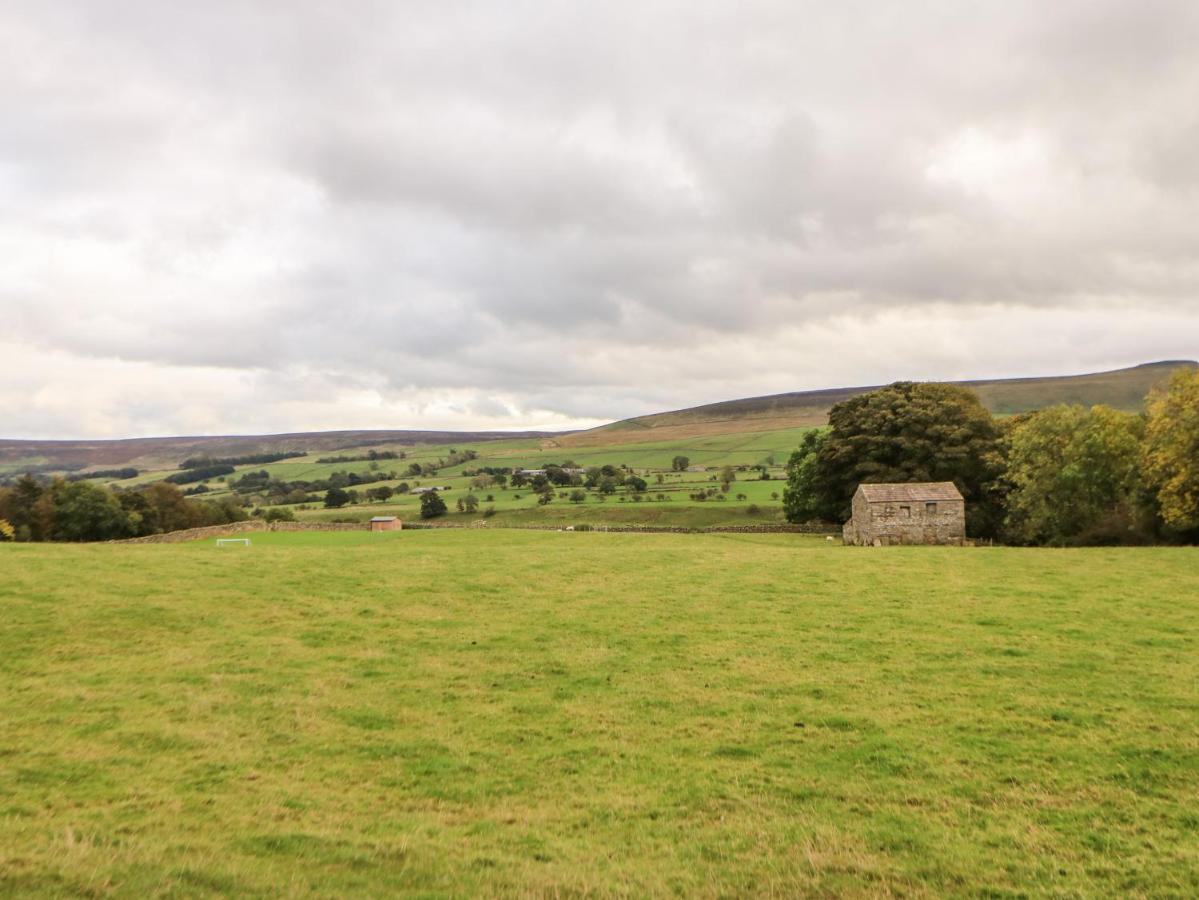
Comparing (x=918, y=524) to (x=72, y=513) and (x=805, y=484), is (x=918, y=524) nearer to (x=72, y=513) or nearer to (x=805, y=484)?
(x=805, y=484)

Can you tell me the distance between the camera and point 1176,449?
123 ft

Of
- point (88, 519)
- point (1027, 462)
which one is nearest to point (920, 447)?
point (1027, 462)

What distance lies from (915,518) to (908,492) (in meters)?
1.90

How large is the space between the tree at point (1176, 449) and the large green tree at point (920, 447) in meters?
13.6

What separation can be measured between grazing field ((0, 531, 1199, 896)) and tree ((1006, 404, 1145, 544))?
2356cm

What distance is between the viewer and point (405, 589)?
24.3 metres

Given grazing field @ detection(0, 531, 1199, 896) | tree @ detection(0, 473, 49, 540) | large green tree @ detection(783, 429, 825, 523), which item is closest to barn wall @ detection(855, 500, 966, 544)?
large green tree @ detection(783, 429, 825, 523)

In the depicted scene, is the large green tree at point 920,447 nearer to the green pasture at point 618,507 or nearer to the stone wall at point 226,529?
the green pasture at point 618,507

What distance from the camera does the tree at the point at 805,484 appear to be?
6681 centimetres

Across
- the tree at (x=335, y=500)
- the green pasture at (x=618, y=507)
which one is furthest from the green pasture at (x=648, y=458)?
the tree at (x=335, y=500)

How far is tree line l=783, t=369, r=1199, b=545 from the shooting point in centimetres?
3912

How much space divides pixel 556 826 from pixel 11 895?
544 centimetres

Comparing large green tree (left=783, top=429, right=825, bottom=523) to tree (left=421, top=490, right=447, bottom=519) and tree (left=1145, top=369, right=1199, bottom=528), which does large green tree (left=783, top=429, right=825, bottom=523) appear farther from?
tree (left=421, top=490, right=447, bottom=519)

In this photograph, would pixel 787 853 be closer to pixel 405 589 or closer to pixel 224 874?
pixel 224 874
